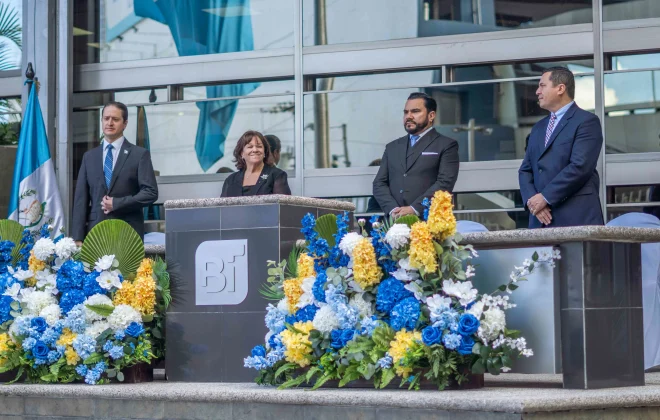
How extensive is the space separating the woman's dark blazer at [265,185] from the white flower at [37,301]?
50.3 inches

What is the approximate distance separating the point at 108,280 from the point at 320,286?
4.47 ft

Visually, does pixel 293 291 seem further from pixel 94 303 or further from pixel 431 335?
pixel 94 303

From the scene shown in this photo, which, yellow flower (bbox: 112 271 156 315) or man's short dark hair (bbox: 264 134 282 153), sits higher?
man's short dark hair (bbox: 264 134 282 153)

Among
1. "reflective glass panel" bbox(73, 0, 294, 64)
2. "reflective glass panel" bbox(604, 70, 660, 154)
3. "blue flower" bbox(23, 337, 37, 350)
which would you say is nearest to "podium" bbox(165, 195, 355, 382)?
"blue flower" bbox(23, 337, 37, 350)

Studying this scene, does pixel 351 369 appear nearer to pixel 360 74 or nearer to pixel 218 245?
pixel 218 245

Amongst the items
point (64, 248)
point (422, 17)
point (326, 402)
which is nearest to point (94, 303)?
point (64, 248)

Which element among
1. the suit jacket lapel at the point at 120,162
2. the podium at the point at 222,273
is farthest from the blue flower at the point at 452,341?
the suit jacket lapel at the point at 120,162

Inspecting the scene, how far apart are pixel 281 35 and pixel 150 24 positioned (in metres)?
1.27

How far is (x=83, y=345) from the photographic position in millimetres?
5695

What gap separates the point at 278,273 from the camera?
5.41m

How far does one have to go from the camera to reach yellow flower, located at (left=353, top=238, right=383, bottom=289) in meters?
4.90

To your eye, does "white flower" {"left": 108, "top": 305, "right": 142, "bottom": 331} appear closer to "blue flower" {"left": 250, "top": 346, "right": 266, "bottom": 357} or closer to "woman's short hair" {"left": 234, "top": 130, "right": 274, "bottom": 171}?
"blue flower" {"left": 250, "top": 346, "right": 266, "bottom": 357}

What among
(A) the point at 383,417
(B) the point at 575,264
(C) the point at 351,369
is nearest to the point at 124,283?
(C) the point at 351,369

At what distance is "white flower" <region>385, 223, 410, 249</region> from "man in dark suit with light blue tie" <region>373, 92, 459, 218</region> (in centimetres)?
162
